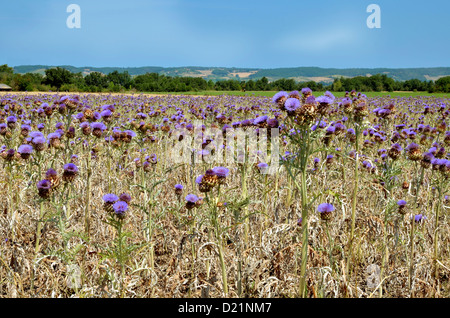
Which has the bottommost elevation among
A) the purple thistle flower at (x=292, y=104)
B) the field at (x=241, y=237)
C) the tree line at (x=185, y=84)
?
the field at (x=241, y=237)

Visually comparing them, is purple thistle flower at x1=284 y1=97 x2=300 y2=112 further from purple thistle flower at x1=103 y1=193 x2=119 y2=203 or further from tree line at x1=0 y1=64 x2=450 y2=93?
tree line at x1=0 y1=64 x2=450 y2=93

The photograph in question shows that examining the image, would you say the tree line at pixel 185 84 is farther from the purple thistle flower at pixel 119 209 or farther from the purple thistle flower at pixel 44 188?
the purple thistle flower at pixel 119 209

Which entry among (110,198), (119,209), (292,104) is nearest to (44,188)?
(110,198)

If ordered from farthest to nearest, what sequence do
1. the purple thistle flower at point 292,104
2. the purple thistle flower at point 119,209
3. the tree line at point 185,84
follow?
1. the tree line at point 185,84
2. the purple thistle flower at point 119,209
3. the purple thistle flower at point 292,104

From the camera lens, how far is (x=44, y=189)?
3.05m

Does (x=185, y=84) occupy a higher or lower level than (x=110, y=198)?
higher

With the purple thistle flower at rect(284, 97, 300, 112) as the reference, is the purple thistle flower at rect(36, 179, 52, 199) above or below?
below

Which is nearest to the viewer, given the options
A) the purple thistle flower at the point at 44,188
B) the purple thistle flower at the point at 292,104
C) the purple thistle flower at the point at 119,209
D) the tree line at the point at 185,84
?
the purple thistle flower at the point at 292,104

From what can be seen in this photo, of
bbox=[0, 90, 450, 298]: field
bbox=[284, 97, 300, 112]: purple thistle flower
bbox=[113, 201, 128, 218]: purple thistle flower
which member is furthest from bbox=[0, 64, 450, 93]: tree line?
bbox=[284, 97, 300, 112]: purple thistle flower

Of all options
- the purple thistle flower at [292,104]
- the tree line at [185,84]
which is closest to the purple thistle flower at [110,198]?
the purple thistle flower at [292,104]

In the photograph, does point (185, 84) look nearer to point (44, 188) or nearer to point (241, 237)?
point (241, 237)
